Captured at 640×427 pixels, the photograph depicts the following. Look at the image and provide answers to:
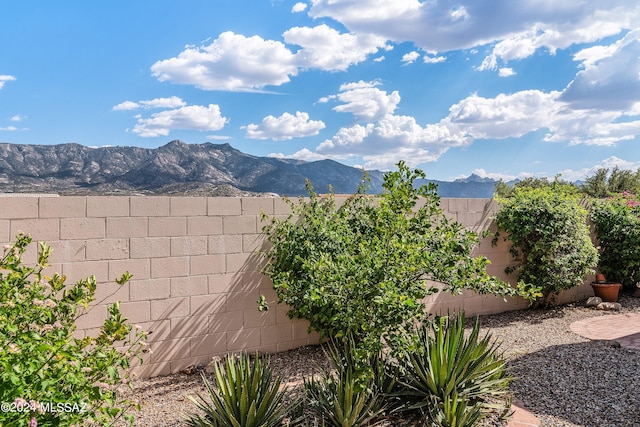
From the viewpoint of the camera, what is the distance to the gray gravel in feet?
12.1

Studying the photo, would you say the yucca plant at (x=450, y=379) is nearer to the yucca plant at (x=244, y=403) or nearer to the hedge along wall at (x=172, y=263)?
the yucca plant at (x=244, y=403)

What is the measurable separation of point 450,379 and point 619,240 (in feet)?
24.3

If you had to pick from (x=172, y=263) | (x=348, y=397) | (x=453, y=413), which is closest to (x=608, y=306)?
(x=453, y=413)

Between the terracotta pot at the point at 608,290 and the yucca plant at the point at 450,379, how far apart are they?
618 centimetres

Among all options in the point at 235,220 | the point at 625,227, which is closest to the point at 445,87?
the point at 625,227

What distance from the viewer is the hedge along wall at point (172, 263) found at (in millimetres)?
4332

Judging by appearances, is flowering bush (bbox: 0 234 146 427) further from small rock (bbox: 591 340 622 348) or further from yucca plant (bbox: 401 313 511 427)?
small rock (bbox: 591 340 622 348)

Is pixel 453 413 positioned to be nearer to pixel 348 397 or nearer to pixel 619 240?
pixel 348 397

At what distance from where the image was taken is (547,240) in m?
7.42

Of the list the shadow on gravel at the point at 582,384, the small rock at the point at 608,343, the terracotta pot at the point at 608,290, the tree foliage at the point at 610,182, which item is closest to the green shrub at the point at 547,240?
the terracotta pot at the point at 608,290

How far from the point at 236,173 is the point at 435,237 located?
906 inches

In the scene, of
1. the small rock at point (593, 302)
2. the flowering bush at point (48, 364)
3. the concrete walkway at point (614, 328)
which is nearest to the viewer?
the flowering bush at point (48, 364)

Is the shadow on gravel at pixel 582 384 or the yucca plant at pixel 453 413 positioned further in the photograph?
the shadow on gravel at pixel 582 384

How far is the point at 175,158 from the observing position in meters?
25.8
